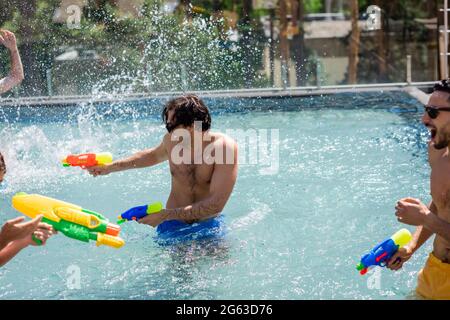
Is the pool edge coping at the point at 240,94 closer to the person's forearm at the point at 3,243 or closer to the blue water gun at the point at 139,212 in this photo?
the blue water gun at the point at 139,212

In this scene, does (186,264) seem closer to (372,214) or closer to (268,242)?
(268,242)

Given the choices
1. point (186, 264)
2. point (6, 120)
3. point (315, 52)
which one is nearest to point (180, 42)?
point (315, 52)

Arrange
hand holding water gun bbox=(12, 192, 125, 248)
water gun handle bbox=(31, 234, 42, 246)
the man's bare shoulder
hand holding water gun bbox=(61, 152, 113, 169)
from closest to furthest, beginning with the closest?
water gun handle bbox=(31, 234, 42, 246) < the man's bare shoulder < hand holding water gun bbox=(12, 192, 125, 248) < hand holding water gun bbox=(61, 152, 113, 169)

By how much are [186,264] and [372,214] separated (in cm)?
175

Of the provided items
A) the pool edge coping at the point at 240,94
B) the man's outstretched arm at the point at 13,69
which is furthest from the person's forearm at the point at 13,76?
the pool edge coping at the point at 240,94

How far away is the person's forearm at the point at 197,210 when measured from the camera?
4883 mm

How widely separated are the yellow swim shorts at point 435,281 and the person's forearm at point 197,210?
160cm

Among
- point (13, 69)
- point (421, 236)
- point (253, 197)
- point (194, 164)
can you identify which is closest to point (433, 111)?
point (421, 236)

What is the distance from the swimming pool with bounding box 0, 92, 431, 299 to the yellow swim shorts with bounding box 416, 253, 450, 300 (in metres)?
0.73

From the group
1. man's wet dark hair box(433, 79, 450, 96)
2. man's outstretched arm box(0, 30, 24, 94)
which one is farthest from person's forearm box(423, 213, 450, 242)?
man's outstretched arm box(0, 30, 24, 94)

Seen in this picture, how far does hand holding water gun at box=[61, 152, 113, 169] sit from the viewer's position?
5027mm

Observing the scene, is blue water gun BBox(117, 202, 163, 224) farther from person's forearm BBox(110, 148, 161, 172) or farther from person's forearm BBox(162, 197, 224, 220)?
person's forearm BBox(110, 148, 161, 172)

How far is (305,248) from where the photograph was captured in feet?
17.4

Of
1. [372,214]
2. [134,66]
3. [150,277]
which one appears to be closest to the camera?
[150,277]
